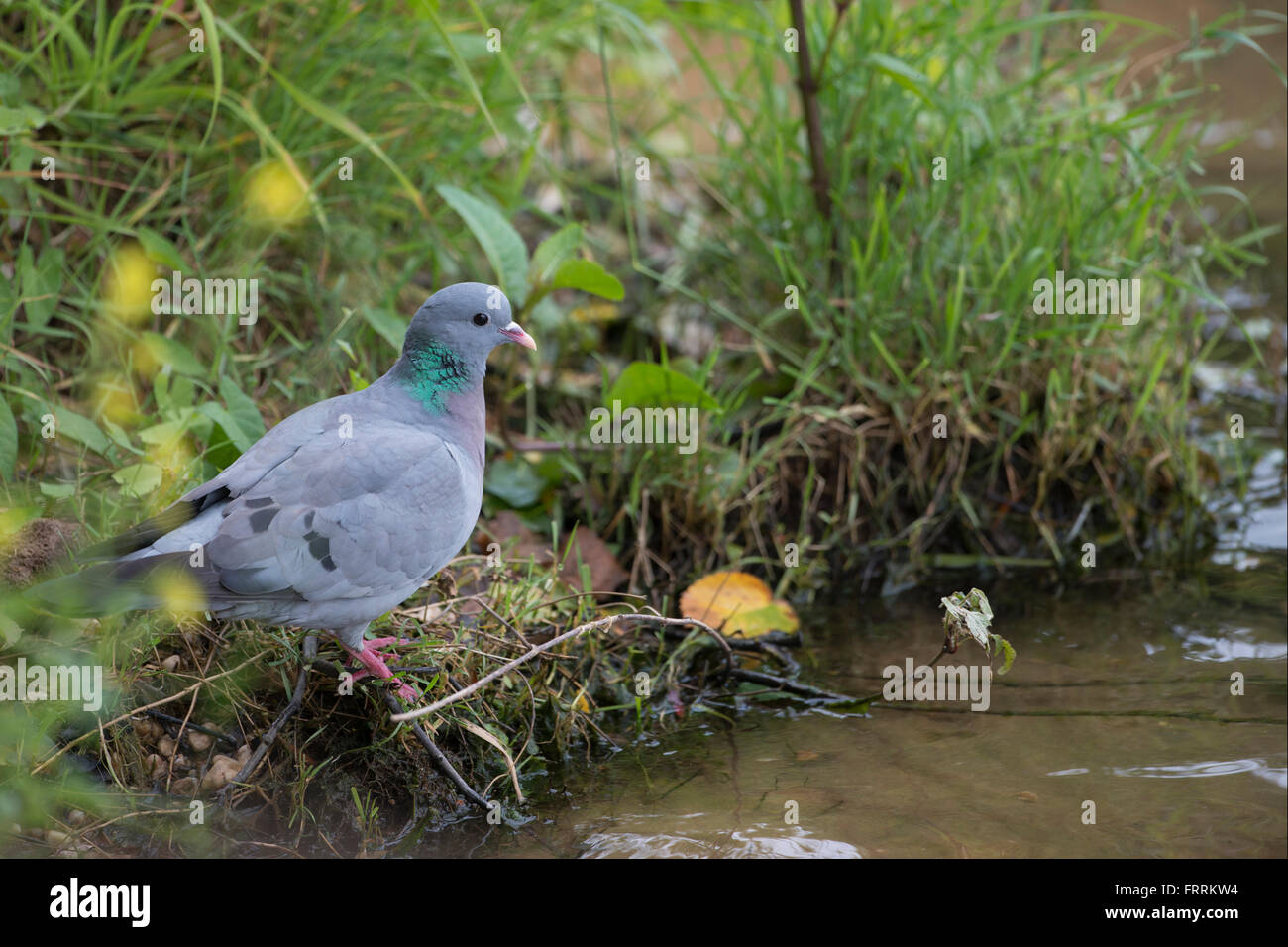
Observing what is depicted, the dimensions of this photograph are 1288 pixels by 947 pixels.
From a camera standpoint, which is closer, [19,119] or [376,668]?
[376,668]

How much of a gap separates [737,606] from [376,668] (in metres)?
1.28

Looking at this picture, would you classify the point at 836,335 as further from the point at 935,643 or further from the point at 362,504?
the point at 362,504

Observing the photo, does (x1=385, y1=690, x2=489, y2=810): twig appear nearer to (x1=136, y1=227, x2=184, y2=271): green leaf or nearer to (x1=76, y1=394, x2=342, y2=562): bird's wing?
(x1=76, y1=394, x2=342, y2=562): bird's wing

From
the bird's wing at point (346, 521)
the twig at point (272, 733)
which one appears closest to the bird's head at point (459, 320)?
the bird's wing at point (346, 521)

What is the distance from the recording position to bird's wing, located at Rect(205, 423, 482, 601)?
9.00 feet

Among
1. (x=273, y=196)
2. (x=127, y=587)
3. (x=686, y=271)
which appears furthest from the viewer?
(x=686, y=271)

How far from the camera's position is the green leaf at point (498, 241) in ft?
12.9

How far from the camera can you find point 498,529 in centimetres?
407

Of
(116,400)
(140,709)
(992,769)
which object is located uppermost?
(116,400)

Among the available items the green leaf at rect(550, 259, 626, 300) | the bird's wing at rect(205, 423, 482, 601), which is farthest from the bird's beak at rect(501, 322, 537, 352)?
the green leaf at rect(550, 259, 626, 300)

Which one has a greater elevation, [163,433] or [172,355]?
[172,355]

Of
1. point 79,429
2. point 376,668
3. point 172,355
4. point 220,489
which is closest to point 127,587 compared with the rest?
point 220,489

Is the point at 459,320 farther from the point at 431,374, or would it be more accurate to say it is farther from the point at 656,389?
the point at 656,389

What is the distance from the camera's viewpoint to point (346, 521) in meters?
2.84
